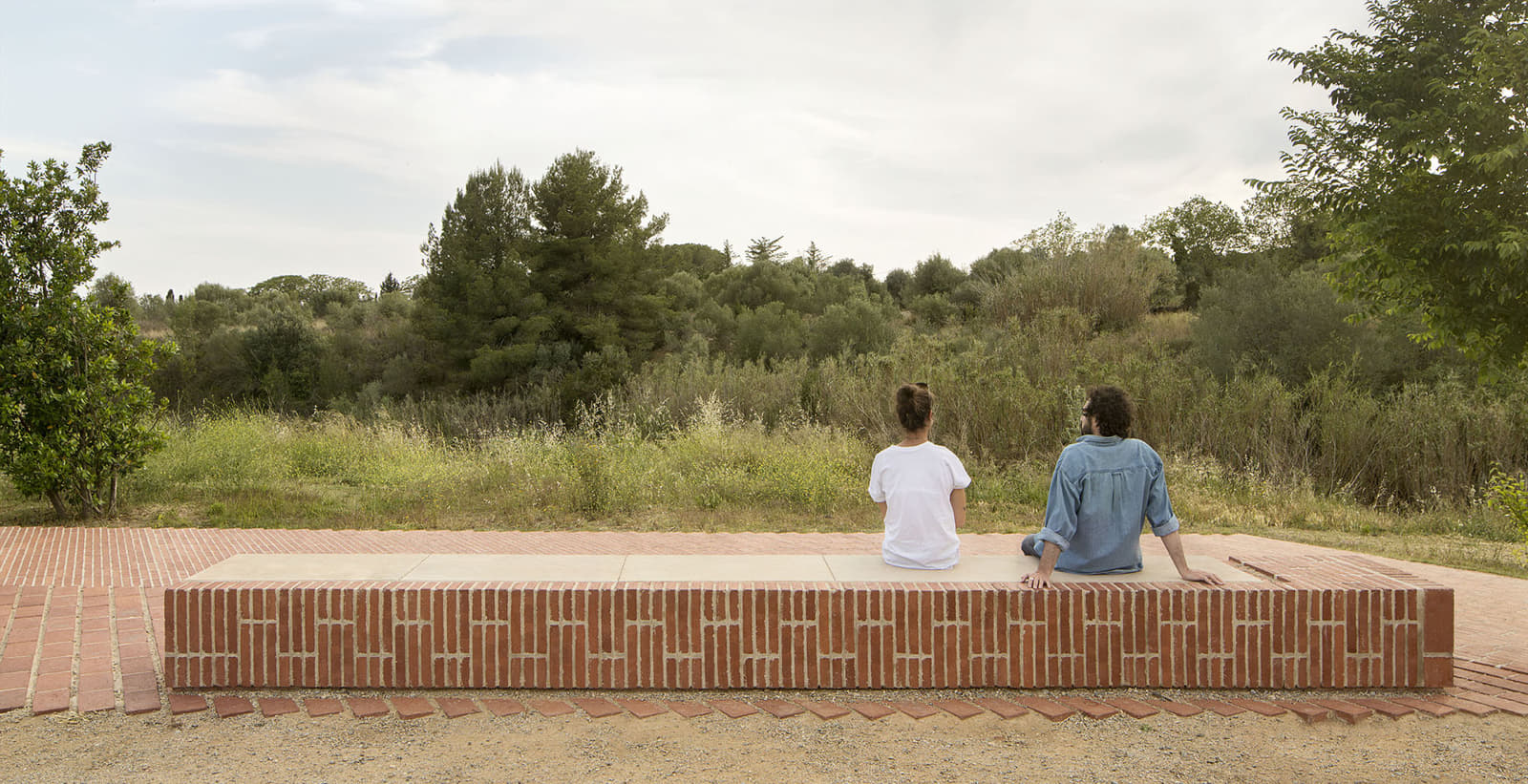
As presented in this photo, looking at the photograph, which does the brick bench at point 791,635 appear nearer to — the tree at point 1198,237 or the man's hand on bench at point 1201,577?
the man's hand on bench at point 1201,577

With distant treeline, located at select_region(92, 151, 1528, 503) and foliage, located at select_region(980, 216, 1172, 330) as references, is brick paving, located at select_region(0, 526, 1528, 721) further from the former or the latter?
foliage, located at select_region(980, 216, 1172, 330)

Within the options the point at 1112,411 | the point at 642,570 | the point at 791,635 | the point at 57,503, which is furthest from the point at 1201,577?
the point at 57,503

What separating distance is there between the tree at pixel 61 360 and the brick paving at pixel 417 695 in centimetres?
133

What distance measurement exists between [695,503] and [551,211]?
25.4 metres

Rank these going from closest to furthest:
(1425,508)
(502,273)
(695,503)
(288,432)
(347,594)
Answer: (347,594), (695,503), (1425,508), (288,432), (502,273)

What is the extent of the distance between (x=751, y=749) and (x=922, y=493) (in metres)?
1.53

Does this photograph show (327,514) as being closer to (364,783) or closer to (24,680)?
(24,680)

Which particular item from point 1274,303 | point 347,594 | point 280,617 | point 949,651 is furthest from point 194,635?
point 1274,303

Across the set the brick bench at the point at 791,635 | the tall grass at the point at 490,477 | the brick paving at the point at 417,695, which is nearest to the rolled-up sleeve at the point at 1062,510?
the brick bench at the point at 791,635

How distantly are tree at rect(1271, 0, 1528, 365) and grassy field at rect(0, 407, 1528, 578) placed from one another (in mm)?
3204

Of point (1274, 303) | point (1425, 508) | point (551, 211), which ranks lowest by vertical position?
point (1425, 508)

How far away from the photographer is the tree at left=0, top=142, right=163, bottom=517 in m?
9.73

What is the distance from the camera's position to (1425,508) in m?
12.5

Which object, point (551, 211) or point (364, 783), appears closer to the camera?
point (364, 783)
